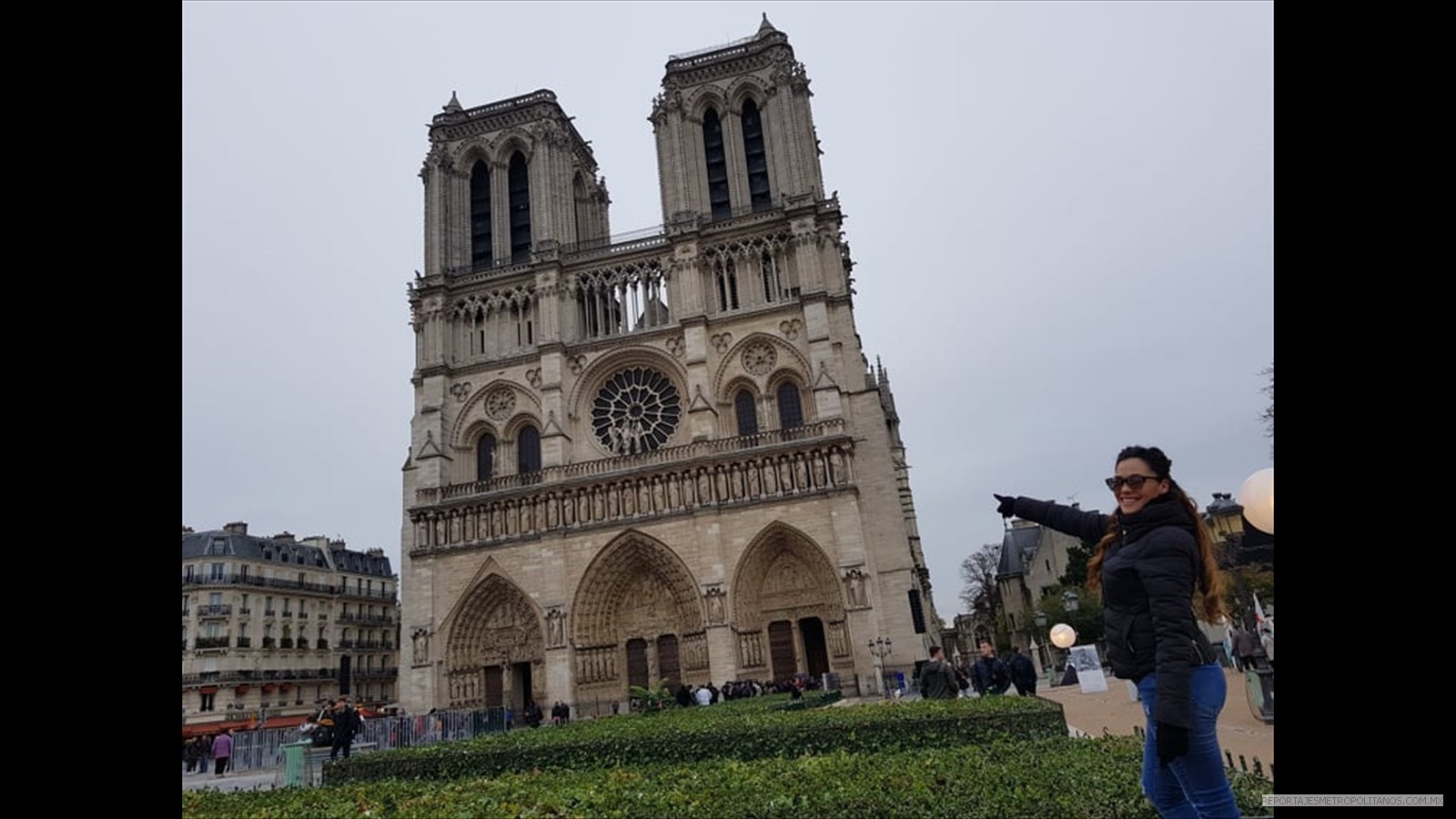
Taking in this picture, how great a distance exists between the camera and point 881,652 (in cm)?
2444

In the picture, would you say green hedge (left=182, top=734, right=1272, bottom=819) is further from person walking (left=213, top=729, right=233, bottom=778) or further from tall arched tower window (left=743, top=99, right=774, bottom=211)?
tall arched tower window (left=743, top=99, right=774, bottom=211)

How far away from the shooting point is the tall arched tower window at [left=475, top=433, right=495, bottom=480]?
3111 centimetres

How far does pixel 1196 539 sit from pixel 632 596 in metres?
26.1

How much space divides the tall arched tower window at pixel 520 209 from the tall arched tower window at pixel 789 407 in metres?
12.2

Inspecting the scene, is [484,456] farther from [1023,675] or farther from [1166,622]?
[1166,622]

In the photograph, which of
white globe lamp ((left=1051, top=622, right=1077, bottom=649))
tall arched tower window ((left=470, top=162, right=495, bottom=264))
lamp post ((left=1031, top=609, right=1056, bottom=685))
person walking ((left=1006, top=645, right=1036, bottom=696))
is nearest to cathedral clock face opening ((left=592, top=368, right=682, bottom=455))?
tall arched tower window ((left=470, top=162, right=495, bottom=264))

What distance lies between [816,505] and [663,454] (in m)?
5.67

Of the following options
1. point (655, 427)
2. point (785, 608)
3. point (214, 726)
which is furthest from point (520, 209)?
point (214, 726)

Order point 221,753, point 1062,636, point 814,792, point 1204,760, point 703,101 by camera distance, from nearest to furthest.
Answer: point 1204,760, point 814,792, point 1062,636, point 221,753, point 703,101

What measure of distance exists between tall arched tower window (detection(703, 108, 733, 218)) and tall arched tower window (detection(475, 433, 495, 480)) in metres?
12.4

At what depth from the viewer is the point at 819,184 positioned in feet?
101
